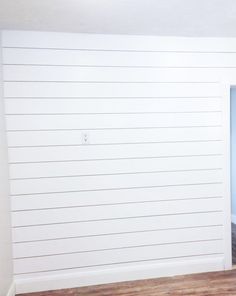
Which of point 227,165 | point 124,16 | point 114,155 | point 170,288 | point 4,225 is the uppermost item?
point 124,16

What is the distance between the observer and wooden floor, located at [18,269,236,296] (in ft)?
8.56

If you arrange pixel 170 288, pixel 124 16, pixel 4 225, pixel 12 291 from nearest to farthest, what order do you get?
pixel 124 16 → pixel 4 225 → pixel 12 291 → pixel 170 288

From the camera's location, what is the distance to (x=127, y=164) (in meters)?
2.78

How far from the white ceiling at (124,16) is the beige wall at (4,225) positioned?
74 centimetres

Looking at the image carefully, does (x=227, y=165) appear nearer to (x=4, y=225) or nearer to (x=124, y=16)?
(x=124, y=16)

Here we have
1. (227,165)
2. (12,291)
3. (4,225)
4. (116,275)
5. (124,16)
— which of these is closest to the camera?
Answer: (124,16)

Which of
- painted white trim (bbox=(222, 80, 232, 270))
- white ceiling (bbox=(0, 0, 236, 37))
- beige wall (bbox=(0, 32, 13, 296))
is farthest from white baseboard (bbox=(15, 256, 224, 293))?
white ceiling (bbox=(0, 0, 236, 37))

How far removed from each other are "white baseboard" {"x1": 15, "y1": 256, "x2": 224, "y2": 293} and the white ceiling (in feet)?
7.40

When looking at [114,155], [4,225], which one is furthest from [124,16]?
[4,225]

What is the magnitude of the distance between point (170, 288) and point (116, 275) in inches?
20.7

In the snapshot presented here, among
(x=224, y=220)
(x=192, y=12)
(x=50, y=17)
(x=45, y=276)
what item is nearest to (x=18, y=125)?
(x=50, y=17)

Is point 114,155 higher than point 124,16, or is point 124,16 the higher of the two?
point 124,16

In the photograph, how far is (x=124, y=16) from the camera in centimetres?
224

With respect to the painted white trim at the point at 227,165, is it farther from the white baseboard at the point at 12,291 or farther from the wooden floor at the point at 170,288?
the white baseboard at the point at 12,291
